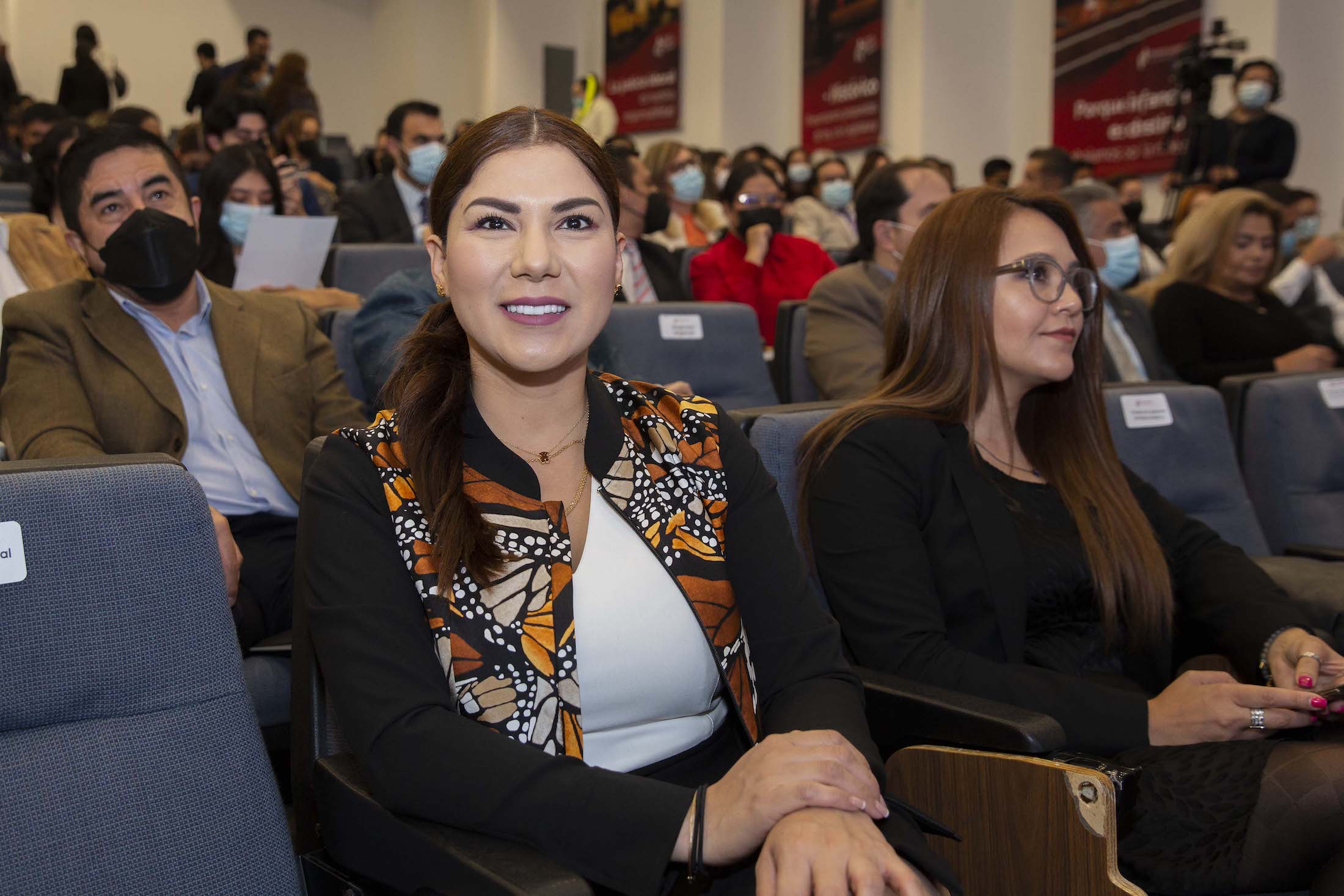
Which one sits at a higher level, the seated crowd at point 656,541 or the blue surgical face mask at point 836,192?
the blue surgical face mask at point 836,192

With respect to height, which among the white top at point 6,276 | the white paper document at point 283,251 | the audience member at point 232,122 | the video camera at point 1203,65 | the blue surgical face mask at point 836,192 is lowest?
the white top at point 6,276

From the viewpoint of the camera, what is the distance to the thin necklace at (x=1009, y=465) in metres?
1.96

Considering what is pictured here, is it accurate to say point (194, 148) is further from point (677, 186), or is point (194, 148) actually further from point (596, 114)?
point (596, 114)

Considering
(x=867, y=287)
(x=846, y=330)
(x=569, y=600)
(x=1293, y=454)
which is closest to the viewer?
(x=569, y=600)

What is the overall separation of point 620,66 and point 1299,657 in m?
11.8

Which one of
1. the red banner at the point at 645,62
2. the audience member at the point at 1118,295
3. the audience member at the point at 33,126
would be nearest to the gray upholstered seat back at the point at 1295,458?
the audience member at the point at 1118,295

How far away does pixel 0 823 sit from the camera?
1.04 m

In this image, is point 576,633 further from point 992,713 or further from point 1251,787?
point 1251,787

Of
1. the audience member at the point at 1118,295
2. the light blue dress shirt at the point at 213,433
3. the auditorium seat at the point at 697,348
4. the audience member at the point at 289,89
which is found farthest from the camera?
the audience member at the point at 289,89

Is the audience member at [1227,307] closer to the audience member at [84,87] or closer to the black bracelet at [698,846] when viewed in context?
the black bracelet at [698,846]

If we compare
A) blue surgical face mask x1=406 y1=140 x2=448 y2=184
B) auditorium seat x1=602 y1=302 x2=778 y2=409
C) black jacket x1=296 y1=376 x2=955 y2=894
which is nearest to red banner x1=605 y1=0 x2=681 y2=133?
blue surgical face mask x1=406 y1=140 x2=448 y2=184

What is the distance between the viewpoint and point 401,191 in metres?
4.88

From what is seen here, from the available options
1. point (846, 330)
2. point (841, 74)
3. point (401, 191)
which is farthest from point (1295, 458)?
point (841, 74)

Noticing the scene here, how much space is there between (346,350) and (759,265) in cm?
199
